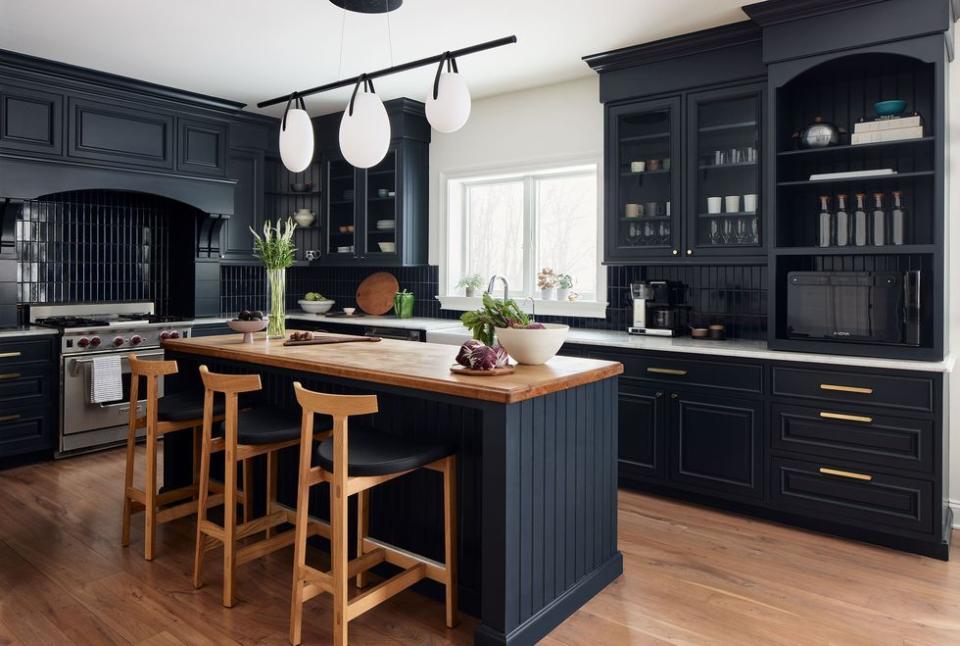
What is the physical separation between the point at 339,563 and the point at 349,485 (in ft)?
0.83

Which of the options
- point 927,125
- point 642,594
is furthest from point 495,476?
point 927,125

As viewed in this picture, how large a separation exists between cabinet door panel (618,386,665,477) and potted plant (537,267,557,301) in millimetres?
1254

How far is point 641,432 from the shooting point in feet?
13.0

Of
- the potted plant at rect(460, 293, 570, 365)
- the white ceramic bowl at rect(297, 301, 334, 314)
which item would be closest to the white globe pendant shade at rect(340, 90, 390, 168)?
the potted plant at rect(460, 293, 570, 365)

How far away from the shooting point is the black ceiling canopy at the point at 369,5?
317 centimetres

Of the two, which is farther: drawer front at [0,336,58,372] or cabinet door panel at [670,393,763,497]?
drawer front at [0,336,58,372]

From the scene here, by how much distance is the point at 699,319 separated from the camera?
4.38 metres

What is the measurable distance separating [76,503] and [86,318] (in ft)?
5.94

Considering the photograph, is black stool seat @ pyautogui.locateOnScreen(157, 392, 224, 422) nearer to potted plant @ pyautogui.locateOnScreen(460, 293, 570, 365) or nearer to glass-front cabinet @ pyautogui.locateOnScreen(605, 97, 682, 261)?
potted plant @ pyautogui.locateOnScreen(460, 293, 570, 365)

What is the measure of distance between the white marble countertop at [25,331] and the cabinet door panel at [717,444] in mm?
4089

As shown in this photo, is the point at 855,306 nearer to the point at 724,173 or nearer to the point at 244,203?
the point at 724,173

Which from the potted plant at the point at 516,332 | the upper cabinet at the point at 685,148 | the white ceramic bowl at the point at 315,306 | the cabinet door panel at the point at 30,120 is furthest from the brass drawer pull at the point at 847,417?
the cabinet door panel at the point at 30,120

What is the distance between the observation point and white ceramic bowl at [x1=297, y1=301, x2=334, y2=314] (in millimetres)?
6234

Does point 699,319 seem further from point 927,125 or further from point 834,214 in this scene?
point 927,125
